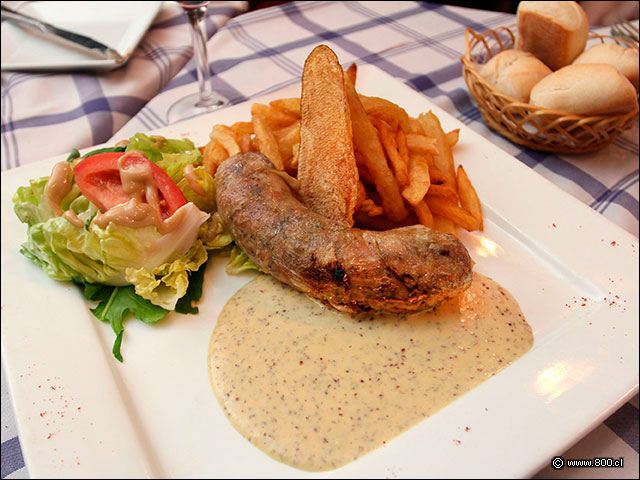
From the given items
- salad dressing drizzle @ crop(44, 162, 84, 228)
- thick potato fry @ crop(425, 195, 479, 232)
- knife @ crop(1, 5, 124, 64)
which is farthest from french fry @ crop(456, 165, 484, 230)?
knife @ crop(1, 5, 124, 64)

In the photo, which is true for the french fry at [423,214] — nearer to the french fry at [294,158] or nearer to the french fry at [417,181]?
the french fry at [417,181]

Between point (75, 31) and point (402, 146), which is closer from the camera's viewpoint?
point (402, 146)

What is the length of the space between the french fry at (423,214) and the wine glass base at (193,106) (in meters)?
1.73

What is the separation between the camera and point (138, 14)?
14.4 ft

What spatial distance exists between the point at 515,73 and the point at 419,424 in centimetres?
208

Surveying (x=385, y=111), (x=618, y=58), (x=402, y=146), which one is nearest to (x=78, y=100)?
(x=385, y=111)

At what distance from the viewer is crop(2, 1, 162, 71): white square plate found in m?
3.84

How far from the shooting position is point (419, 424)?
1687 millimetres

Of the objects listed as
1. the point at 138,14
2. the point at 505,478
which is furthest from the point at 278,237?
the point at 138,14

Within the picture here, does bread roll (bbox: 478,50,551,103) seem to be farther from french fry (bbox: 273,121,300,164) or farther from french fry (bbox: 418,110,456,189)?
french fry (bbox: 273,121,300,164)

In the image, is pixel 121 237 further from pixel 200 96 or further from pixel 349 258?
pixel 200 96

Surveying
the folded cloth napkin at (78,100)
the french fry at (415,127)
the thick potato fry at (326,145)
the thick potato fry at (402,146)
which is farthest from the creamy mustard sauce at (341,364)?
the folded cloth napkin at (78,100)

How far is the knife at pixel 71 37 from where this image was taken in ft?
12.5

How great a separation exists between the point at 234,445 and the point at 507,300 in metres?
1.14
